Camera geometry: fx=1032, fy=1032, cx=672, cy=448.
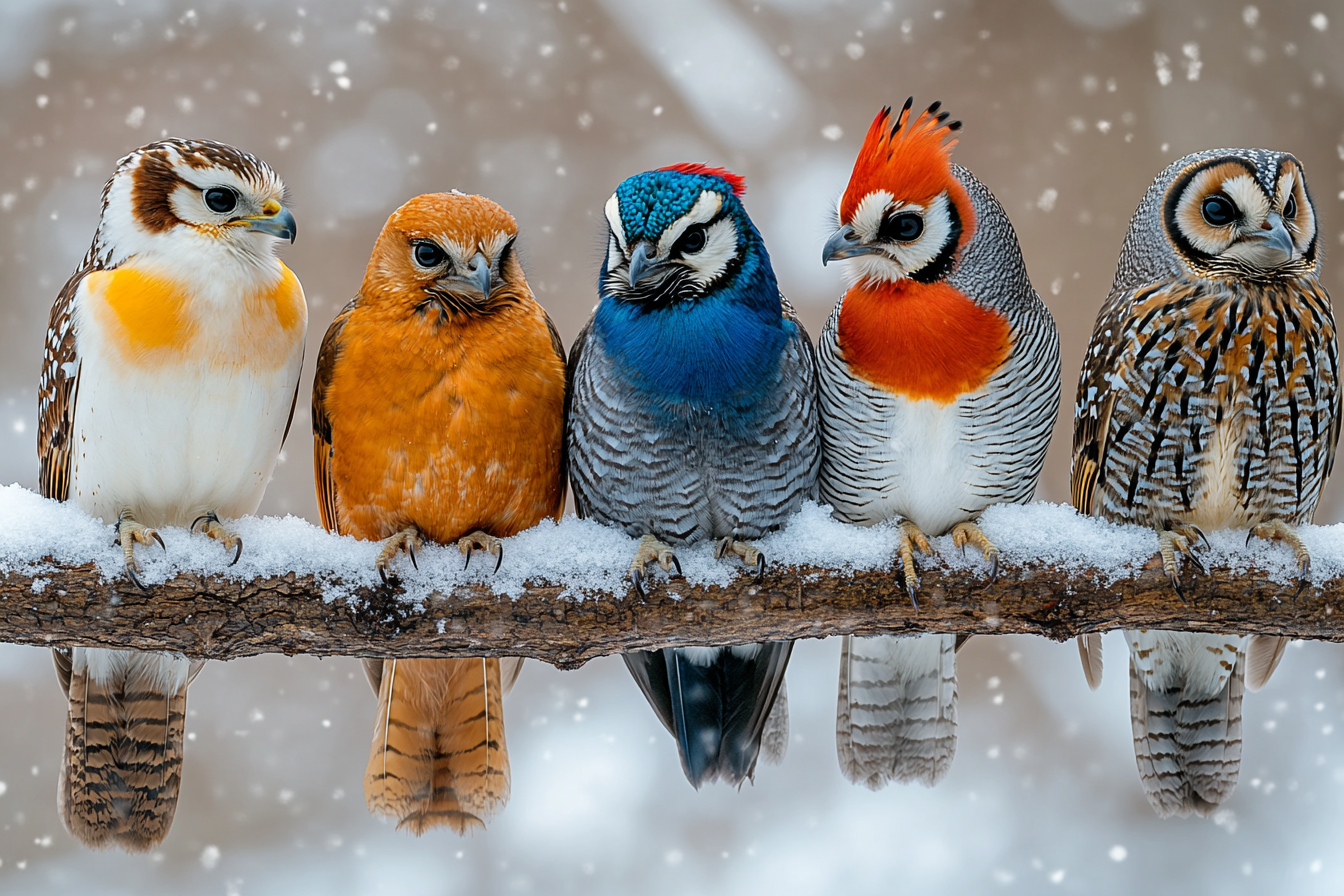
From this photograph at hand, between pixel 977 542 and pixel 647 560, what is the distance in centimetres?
60

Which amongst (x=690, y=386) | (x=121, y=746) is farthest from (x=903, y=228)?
(x=121, y=746)

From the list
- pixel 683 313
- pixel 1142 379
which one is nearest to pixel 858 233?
pixel 683 313

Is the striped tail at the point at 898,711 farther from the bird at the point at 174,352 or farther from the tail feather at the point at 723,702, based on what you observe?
the bird at the point at 174,352

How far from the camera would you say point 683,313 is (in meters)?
1.86

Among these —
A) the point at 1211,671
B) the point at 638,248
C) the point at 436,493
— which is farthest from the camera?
the point at 1211,671

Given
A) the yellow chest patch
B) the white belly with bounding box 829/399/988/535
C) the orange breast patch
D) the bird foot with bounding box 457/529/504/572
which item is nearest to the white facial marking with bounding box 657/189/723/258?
the white belly with bounding box 829/399/988/535

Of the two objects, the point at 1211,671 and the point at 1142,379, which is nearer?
the point at 1142,379

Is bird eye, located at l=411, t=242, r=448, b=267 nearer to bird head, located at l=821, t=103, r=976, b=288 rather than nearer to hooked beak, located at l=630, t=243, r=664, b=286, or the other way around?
hooked beak, located at l=630, t=243, r=664, b=286

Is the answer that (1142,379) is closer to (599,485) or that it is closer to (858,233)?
(858,233)

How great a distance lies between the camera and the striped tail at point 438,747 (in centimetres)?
208

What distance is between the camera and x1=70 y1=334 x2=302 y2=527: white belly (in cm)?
182

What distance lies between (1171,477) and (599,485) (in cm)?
107

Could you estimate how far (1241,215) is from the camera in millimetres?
1924

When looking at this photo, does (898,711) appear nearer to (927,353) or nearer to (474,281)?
(927,353)
